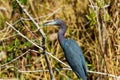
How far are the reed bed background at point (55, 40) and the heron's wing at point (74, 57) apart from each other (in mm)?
679

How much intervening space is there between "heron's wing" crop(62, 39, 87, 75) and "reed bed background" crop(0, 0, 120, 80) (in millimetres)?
679

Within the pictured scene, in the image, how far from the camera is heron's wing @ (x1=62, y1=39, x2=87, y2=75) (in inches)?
134

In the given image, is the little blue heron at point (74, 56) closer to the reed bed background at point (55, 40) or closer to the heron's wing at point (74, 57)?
the heron's wing at point (74, 57)

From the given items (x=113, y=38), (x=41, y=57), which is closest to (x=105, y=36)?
(x=113, y=38)

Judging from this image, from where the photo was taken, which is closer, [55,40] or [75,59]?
[75,59]

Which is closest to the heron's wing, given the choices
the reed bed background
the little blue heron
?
the little blue heron

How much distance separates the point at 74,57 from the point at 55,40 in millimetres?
1382

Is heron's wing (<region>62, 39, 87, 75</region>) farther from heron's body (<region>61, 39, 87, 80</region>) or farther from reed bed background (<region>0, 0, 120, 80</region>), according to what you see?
reed bed background (<region>0, 0, 120, 80</region>)

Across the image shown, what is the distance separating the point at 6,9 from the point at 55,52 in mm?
733

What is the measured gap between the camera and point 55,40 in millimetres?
4820

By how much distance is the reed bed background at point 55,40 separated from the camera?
430cm

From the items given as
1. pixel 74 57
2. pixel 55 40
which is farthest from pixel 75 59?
pixel 55 40

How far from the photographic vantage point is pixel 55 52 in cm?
472

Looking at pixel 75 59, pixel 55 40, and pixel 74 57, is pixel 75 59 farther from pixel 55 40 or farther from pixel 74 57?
pixel 55 40
